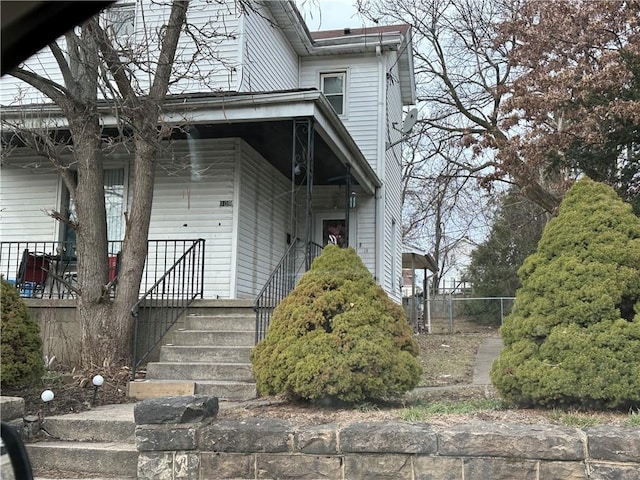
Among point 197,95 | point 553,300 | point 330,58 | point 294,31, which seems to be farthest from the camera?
point 330,58

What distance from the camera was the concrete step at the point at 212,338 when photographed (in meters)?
6.74

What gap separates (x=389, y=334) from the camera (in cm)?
455

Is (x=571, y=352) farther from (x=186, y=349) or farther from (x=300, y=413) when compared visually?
(x=186, y=349)

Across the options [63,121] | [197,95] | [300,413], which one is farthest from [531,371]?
[63,121]

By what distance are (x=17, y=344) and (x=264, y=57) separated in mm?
7541

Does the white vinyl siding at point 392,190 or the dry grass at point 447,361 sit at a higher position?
the white vinyl siding at point 392,190

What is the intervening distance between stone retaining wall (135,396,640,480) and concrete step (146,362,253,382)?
1887 mm

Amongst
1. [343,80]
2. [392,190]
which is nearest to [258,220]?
[343,80]

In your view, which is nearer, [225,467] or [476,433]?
[476,433]

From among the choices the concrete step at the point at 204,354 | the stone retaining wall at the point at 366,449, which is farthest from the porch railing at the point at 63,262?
the stone retaining wall at the point at 366,449

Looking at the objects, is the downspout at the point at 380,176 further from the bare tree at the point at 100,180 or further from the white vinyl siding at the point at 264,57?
the bare tree at the point at 100,180

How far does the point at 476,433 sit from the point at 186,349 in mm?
3895

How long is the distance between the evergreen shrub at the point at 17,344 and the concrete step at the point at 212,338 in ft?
5.48

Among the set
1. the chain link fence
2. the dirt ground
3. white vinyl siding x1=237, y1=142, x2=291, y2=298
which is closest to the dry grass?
the dirt ground
